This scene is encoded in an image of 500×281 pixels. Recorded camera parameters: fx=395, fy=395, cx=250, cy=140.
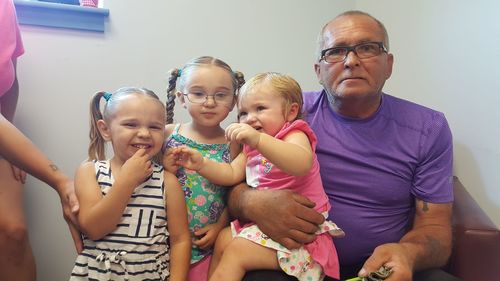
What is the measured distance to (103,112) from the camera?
4.06 feet

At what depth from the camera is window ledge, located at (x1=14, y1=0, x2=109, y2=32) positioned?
61.5 inches

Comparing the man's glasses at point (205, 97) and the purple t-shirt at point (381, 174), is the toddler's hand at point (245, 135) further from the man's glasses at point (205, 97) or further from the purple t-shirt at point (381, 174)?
the purple t-shirt at point (381, 174)

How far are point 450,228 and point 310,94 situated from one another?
696 millimetres

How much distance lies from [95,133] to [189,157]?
0.32 m

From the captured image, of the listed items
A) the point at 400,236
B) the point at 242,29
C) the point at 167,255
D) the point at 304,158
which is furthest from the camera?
the point at 242,29

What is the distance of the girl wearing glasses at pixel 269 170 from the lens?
3.43ft

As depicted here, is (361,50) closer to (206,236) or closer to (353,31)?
(353,31)

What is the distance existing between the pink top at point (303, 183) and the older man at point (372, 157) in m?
0.08

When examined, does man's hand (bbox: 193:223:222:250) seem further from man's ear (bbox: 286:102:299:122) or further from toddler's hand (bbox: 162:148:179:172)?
man's ear (bbox: 286:102:299:122)

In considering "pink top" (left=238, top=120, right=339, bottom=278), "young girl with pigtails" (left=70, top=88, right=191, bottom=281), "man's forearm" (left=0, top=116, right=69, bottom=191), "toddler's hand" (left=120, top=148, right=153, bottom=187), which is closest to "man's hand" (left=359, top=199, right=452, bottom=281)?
"pink top" (left=238, top=120, right=339, bottom=278)

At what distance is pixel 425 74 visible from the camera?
1742 mm

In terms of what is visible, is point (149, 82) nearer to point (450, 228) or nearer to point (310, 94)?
point (310, 94)

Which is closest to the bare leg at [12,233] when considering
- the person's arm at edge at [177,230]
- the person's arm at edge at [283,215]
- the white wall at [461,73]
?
the person's arm at edge at [177,230]

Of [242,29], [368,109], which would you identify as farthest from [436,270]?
[242,29]
